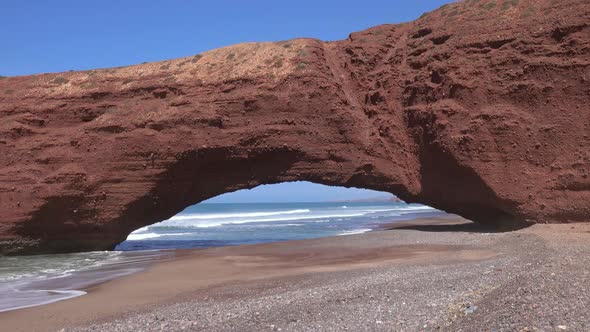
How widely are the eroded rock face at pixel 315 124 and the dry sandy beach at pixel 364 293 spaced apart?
404cm

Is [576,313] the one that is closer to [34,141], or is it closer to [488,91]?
[488,91]

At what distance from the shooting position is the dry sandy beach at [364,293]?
250 inches

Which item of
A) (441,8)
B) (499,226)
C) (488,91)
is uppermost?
(441,8)

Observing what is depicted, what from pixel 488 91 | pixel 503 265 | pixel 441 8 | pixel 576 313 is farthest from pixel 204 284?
pixel 441 8

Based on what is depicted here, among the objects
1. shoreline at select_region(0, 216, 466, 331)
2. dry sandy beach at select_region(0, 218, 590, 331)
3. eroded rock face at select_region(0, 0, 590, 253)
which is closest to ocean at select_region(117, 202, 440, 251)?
eroded rock face at select_region(0, 0, 590, 253)

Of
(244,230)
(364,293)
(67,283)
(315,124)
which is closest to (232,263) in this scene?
(67,283)

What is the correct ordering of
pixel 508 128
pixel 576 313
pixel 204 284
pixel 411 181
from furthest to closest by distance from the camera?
pixel 411 181
pixel 508 128
pixel 204 284
pixel 576 313

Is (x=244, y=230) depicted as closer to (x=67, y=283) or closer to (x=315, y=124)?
(x=315, y=124)

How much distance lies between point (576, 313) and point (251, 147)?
1568 centimetres

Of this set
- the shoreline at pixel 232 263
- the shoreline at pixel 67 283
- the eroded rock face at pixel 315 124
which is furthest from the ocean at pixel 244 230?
the shoreline at pixel 67 283

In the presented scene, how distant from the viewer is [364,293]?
8.45m

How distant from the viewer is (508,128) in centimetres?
1783

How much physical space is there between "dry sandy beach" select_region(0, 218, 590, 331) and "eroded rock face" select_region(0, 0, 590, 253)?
4.04 metres

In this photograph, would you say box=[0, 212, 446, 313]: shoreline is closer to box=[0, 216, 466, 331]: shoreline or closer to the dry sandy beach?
box=[0, 216, 466, 331]: shoreline
